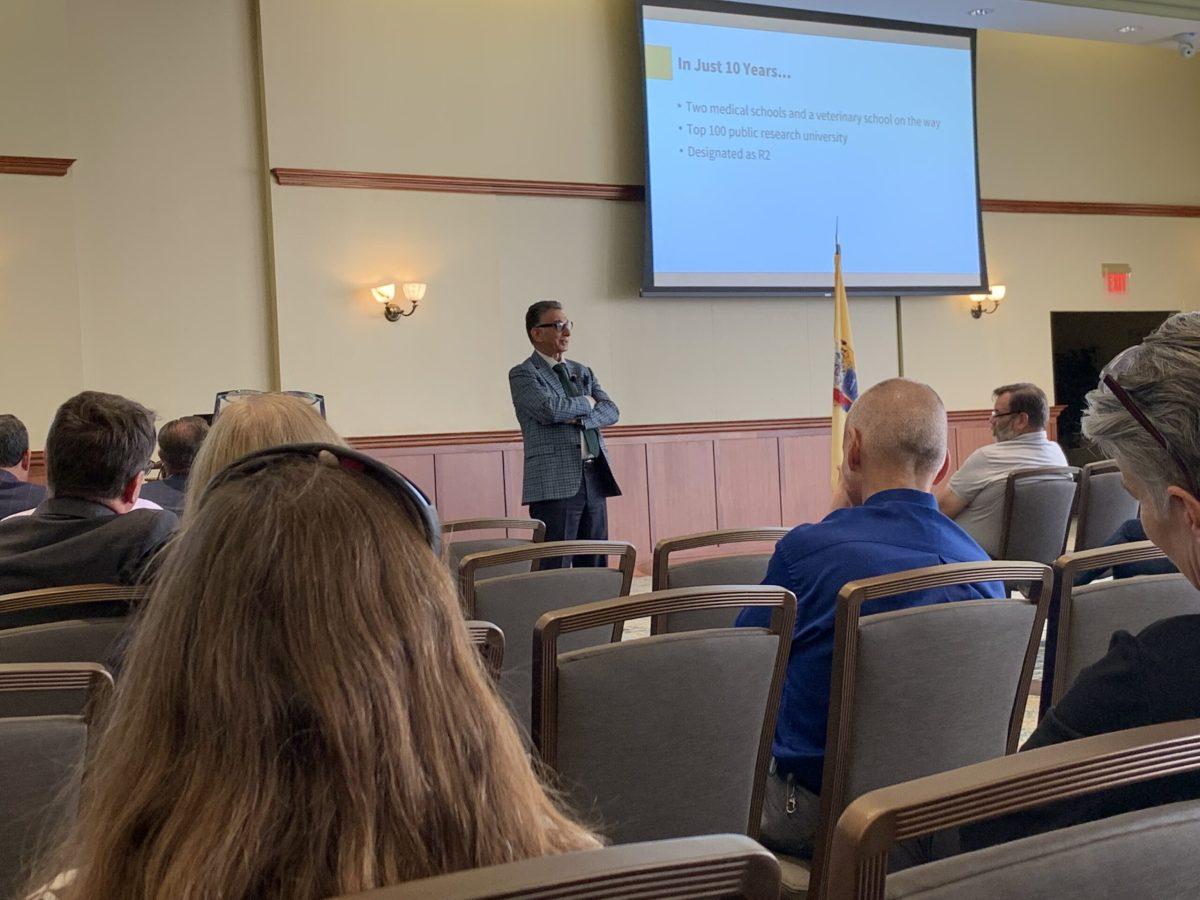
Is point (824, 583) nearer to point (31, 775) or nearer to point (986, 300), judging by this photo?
point (31, 775)

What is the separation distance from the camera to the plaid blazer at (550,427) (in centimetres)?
557

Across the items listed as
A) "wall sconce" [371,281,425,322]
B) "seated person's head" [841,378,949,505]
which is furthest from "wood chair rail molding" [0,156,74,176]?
"seated person's head" [841,378,949,505]

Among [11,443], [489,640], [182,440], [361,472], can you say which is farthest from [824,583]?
[11,443]

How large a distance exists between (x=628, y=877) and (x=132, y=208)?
23.6ft

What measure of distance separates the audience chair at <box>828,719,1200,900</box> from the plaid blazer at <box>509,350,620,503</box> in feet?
15.6

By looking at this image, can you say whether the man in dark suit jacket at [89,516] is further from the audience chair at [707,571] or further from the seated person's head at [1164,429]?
the seated person's head at [1164,429]

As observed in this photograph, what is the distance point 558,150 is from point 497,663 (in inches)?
274

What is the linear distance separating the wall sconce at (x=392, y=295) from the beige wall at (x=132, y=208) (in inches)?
27.3

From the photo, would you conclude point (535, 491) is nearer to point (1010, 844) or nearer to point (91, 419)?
point (91, 419)

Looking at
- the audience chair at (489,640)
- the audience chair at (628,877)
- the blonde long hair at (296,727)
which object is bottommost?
the audience chair at (489,640)

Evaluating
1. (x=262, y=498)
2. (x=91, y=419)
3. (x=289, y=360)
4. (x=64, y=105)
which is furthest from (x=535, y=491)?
(x=262, y=498)

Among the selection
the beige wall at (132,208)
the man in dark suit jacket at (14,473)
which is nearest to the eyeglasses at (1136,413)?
the man in dark suit jacket at (14,473)

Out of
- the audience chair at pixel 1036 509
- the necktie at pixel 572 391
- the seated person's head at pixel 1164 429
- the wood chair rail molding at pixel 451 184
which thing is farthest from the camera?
the wood chair rail molding at pixel 451 184

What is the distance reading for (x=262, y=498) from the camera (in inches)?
29.2
